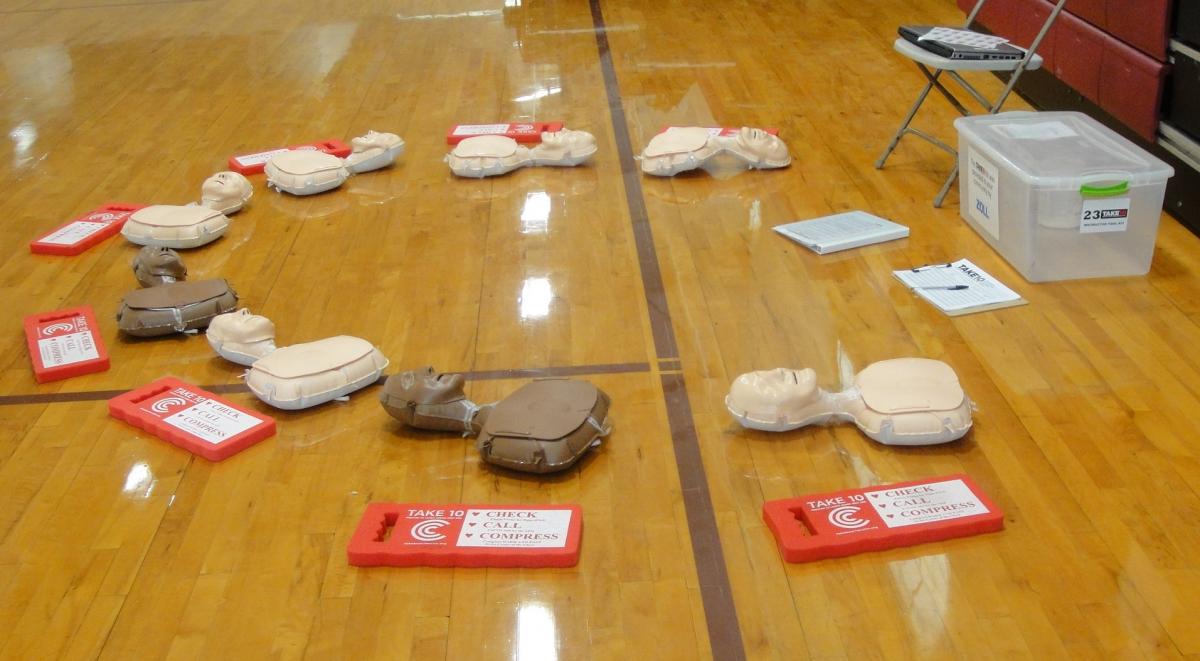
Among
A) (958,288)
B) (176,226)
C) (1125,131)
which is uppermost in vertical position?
(176,226)

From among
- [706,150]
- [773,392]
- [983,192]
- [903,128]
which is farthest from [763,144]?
[773,392]

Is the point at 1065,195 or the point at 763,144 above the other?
the point at 1065,195

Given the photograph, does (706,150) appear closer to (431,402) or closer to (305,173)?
(305,173)

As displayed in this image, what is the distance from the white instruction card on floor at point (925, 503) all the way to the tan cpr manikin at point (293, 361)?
47.2 inches

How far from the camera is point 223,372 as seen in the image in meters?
2.81

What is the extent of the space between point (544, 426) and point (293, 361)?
2.19ft

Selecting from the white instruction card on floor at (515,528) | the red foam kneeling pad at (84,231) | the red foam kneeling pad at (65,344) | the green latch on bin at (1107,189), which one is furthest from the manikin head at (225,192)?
the green latch on bin at (1107,189)

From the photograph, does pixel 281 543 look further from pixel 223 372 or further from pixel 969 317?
pixel 969 317

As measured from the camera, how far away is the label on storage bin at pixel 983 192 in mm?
3135

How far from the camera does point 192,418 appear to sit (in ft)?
8.46

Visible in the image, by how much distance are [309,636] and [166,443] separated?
0.78m

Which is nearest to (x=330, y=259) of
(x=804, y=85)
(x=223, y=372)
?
(x=223, y=372)

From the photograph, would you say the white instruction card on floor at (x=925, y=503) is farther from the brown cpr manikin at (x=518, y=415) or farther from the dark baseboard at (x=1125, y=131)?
the dark baseboard at (x=1125, y=131)

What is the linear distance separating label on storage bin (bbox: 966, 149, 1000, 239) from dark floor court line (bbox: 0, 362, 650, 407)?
1.13 m
